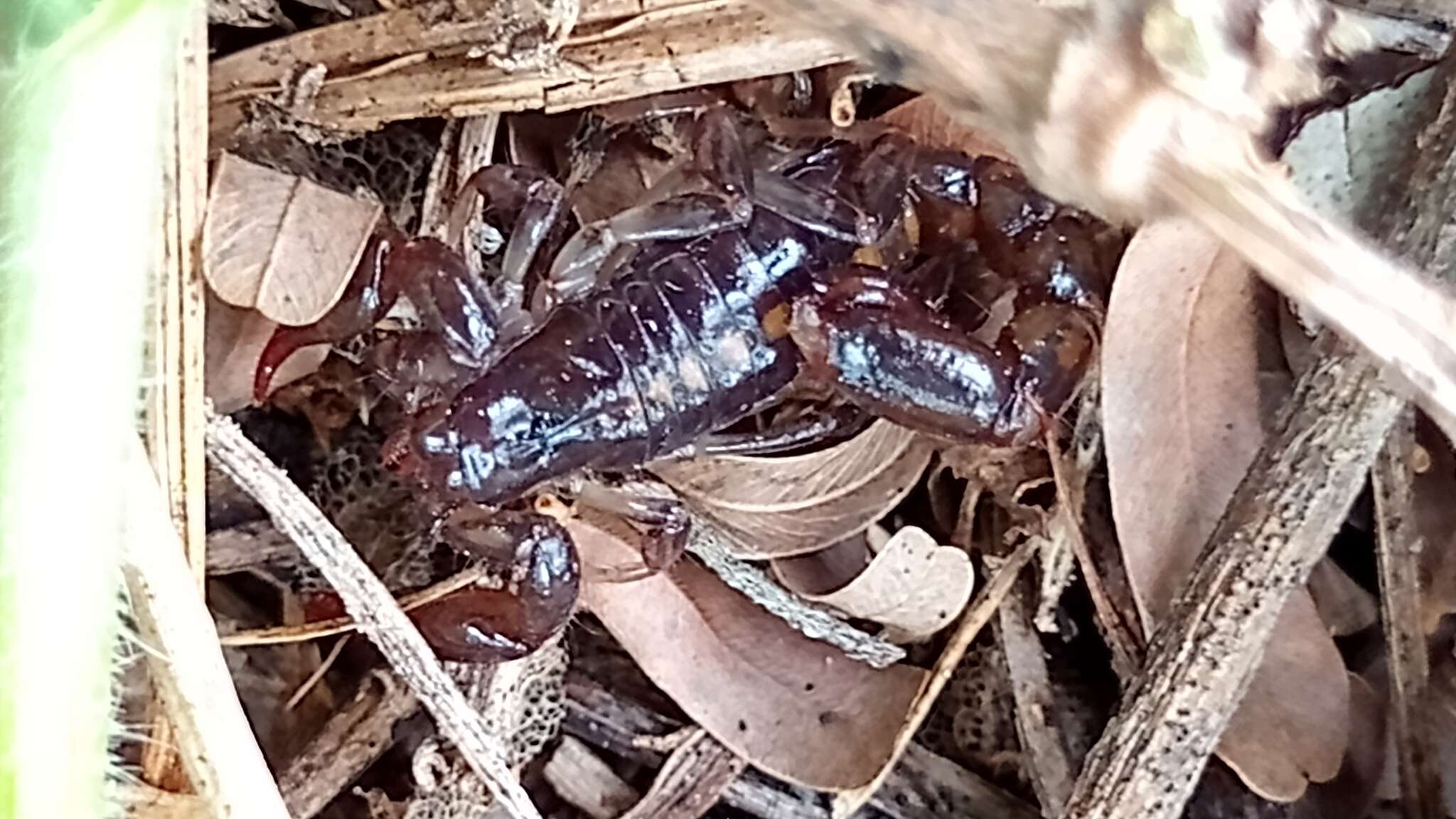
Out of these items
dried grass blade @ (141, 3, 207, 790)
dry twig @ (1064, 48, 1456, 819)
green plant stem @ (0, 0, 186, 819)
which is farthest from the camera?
dry twig @ (1064, 48, 1456, 819)

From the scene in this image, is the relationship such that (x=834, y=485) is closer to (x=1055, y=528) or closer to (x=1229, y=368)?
(x=1055, y=528)

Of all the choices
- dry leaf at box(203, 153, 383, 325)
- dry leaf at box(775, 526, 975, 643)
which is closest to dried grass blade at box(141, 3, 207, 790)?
dry leaf at box(203, 153, 383, 325)

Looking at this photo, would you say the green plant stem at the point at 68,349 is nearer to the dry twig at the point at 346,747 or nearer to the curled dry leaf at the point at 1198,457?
the dry twig at the point at 346,747

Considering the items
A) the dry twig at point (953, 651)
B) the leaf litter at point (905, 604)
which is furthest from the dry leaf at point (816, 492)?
the dry twig at point (953, 651)

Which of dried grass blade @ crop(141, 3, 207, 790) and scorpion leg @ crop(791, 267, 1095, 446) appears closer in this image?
dried grass blade @ crop(141, 3, 207, 790)

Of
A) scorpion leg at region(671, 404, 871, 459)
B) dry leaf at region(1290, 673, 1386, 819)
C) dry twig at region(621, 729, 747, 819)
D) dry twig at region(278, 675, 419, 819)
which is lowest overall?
dry leaf at region(1290, 673, 1386, 819)

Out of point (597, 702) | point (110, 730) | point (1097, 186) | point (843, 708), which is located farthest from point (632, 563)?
point (1097, 186)

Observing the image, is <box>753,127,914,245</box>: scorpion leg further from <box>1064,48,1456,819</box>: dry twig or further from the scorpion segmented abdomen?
<box>1064,48,1456,819</box>: dry twig

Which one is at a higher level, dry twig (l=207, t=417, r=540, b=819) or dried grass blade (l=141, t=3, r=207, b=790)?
dried grass blade (l=141, t=3, r=207, b=790)
